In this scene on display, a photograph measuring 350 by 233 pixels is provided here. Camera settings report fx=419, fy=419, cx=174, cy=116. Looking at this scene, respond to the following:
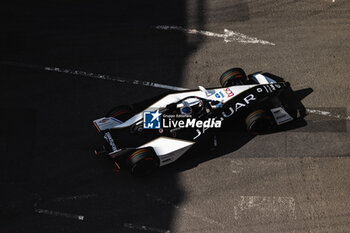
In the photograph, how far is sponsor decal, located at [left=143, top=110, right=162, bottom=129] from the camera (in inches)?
409

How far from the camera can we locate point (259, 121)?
1083cm

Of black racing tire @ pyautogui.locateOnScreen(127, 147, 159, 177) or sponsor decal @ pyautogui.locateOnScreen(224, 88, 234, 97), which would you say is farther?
sponsor decal @ pyautogui.locateOnScreen(224, 88, 234, 97)

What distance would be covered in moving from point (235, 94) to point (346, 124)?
316 centimetres

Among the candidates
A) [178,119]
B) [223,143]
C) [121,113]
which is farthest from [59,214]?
[223,143]

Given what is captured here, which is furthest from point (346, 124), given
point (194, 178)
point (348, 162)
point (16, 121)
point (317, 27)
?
point (16, 121)

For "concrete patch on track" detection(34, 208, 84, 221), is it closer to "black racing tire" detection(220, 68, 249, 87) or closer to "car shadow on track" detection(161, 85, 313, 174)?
"car shadow on track" detection(161, 85, 313, 174)

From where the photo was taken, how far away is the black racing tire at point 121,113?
35.9ft

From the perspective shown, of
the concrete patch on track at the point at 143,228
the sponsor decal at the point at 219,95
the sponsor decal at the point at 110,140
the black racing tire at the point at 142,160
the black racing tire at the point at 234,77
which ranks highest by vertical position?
the black racing tire at the point at 234,77

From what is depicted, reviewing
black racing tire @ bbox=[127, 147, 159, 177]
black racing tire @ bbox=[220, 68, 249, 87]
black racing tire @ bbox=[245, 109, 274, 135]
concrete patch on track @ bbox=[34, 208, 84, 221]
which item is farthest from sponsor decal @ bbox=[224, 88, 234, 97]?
concrete patch on track @ bbox=[34, 208, 84, 221]

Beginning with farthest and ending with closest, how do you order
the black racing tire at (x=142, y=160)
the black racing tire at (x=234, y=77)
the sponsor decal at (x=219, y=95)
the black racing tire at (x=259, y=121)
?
1. the black racing tire at (x=234, y=77)
2. the sponsor decal at (x=219, y=95)
3. the black racing tire at (x=259, y=121)
4. the black racing tire at (x=142, y=160)

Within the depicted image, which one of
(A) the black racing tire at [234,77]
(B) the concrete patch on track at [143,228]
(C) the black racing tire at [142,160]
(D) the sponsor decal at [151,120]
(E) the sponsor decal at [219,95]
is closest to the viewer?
(C) the black racing tire at [142,160]

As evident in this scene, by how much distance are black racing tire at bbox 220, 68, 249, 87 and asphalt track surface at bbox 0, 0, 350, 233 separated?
71cm

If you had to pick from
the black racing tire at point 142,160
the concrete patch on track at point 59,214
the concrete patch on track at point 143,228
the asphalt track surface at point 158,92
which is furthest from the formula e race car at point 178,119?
the concrete patch on track at point 59,214

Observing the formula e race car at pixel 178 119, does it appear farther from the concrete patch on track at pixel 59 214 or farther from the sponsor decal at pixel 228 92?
the concrete patch on track at pixel 59 214
